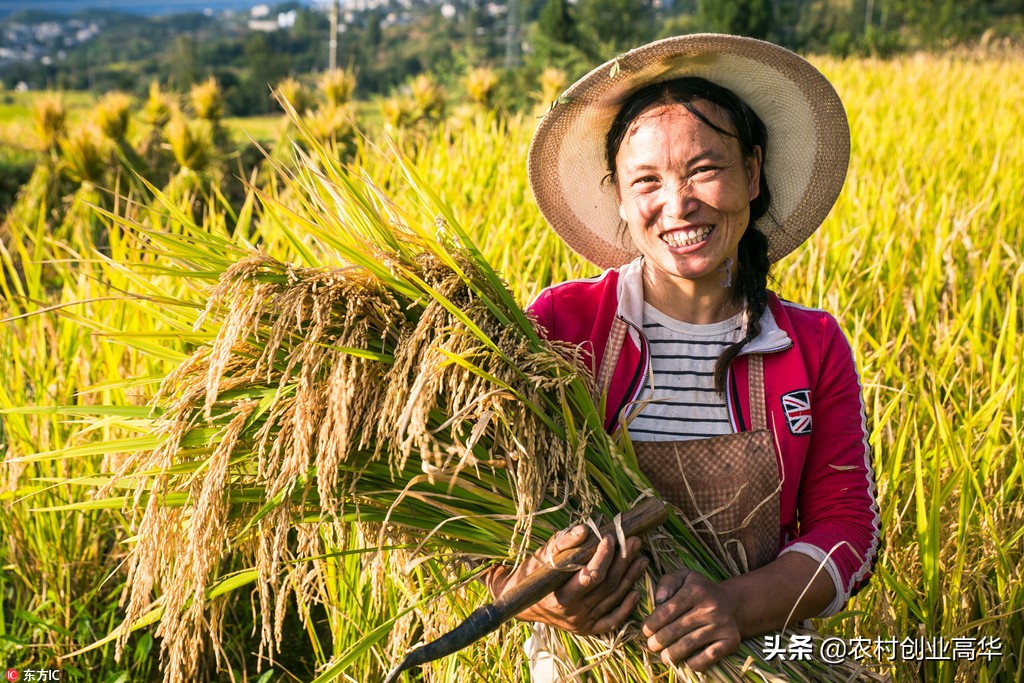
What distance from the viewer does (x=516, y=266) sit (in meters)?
2.31

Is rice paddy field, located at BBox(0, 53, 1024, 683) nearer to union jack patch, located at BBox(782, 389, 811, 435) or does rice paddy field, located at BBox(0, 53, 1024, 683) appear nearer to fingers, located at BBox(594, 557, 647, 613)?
fingers, located at BBox(594, 557, 647, 613)

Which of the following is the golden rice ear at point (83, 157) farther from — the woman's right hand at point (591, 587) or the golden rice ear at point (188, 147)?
the woman's right hand at point (591, 587)

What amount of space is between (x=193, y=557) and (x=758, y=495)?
72 centimetres

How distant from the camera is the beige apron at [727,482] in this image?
3.97 feet

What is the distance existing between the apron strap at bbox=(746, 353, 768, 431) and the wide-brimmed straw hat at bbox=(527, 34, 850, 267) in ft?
0.95

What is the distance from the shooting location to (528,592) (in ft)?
3.29

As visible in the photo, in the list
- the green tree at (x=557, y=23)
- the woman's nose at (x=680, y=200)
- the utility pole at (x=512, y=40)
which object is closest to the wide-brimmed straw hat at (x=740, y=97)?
the woman's nose at (x=680, y=200)

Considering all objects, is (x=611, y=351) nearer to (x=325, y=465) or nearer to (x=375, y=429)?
(x=375, y=429)

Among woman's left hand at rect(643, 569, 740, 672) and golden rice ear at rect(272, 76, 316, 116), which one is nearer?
woman's left hand at rect(643, 569, 740, 672)

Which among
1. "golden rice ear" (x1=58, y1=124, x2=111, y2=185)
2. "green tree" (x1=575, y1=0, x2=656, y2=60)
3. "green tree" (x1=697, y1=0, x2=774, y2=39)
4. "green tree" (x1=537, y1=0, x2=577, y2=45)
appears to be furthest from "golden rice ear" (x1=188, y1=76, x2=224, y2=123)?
"green tree" (x1=697, y1=0, x2=774, y2=39)

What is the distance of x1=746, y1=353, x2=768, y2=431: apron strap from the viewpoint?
1.22 metres

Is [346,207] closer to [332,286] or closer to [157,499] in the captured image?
[332,286]

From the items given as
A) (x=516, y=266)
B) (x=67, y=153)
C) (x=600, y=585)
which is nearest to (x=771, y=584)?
(x=600, y=585)

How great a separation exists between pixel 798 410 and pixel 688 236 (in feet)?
0.91
